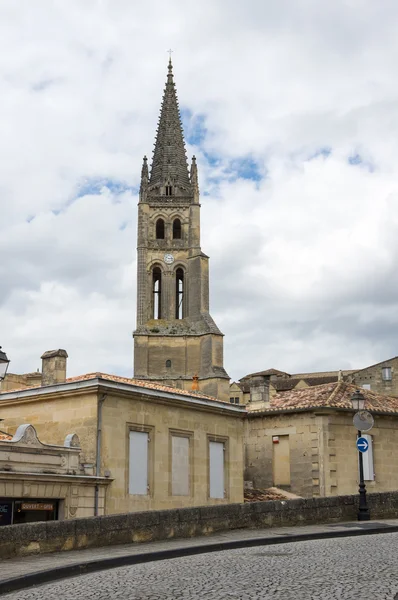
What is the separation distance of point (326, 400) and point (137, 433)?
838cm

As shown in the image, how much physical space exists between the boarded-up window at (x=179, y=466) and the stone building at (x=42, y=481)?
2735mm

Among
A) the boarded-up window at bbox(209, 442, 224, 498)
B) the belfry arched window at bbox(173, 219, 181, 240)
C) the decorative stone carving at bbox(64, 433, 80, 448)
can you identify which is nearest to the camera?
the decorative stone carving at bbox(64, 433, 80, 448)

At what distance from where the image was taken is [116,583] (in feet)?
32.8

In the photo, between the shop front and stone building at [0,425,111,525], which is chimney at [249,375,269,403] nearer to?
stone building at [0,425,111,525]

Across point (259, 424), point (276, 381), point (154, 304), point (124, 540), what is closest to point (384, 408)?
point (259, 424)

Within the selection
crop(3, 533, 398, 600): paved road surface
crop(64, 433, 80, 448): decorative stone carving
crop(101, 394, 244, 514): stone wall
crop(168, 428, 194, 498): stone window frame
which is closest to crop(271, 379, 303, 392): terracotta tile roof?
crop(101, 394, 244, 514): stone wall

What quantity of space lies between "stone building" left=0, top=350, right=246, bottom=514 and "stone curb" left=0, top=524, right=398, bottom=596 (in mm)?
7094

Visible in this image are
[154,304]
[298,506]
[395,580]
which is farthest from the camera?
[154,304]

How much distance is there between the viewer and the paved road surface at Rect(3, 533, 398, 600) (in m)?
8.79

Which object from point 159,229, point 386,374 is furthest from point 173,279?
point 386,374

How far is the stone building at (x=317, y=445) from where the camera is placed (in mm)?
28078

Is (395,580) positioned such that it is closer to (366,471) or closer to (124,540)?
(124,540)

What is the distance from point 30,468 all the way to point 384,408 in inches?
570

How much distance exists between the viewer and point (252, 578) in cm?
1003
